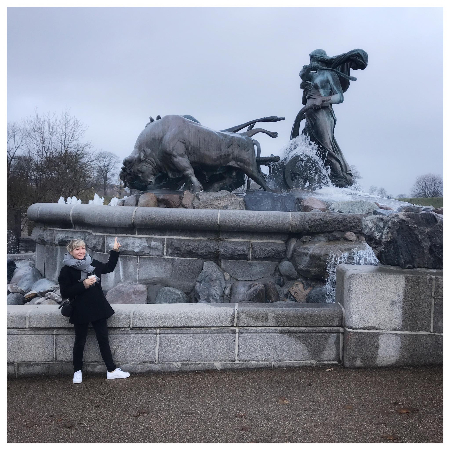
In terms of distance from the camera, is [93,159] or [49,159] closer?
[49,159]

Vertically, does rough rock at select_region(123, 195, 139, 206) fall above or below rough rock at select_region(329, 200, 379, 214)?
above

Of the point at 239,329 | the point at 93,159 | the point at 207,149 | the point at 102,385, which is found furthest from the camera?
the point at 93,159

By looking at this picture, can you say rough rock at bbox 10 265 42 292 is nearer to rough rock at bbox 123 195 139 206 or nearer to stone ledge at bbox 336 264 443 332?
rough rock at bbox 123 195 139 206

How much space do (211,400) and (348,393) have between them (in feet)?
3.49

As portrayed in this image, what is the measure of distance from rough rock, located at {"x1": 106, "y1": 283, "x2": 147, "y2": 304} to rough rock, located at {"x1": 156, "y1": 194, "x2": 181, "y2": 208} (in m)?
1.76

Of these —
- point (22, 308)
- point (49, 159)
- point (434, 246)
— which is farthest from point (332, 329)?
point (49, 159)

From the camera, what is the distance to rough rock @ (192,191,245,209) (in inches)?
293

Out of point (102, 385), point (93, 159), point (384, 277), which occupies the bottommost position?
point (102, 385)

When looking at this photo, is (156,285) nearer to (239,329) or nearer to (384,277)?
(239,329)

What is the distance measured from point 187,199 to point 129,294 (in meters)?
2.06

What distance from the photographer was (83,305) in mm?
4059

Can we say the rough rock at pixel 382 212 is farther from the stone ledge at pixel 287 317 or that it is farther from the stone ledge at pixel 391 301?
the stone ledge at pixel 287 317

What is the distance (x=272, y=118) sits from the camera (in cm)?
945

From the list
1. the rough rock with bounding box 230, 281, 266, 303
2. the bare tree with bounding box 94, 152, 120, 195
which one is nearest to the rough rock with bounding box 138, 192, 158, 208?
the rough rock with bounding box 230, 281, 266, 303
